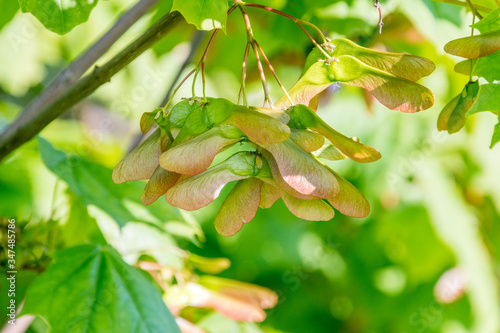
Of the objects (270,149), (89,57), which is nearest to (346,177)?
(89,57)

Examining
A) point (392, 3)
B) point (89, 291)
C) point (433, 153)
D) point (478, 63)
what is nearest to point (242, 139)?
point (478, 63)

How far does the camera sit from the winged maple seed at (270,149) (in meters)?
0.56

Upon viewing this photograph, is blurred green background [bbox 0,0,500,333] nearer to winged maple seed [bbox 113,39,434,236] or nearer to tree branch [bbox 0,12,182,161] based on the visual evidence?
tree branch [bbox 0,12,182,161]

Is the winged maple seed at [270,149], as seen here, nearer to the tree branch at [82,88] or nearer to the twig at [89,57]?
the tree branch at [82,88]

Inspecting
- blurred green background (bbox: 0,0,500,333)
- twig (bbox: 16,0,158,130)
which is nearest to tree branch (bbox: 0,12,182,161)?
twig (bbox: 16,0,158,130)

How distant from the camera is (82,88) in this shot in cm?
75

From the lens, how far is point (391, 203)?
6.86 feet

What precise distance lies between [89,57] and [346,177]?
118 centimetres

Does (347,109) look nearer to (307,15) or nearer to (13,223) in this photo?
(307,15)

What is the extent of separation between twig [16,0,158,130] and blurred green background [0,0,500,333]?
0.70ft

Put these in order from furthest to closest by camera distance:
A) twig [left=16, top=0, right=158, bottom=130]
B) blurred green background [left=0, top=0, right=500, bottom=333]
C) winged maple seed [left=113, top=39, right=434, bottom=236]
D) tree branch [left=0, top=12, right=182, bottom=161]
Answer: blurred green background [left=0, top=0, right=500, bottom=333] → twig [left=16, top=0, right=158, bottom=130] → tree branch [left=0, top=12, right=182, bottom=161] → winged maple seed [left=113, top=39, right=434, bottom=236]

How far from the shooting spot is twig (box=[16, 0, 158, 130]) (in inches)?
32.2

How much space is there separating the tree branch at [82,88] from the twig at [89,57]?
0.09ft

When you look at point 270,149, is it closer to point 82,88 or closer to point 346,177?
point 82,88
